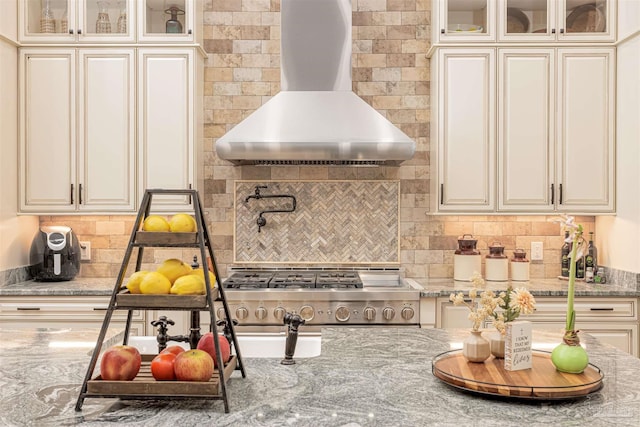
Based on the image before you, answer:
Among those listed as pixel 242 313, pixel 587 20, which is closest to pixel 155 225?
pixel 242 313

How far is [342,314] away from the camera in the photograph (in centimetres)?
345

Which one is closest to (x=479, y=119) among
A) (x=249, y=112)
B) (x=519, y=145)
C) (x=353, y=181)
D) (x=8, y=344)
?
(x=519, y=145)

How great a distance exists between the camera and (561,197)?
3.79 meters

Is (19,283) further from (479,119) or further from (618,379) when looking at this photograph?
(618,379)

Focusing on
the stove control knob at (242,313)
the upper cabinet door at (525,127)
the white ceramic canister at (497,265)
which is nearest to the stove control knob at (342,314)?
the stove control knob at (242,313)

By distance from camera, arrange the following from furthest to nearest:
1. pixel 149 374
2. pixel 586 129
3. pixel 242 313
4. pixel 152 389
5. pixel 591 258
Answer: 1. pixel 591 258
2. pixel 586 129
3. pixel 242 313
4. pixel 149 374
5. pixel 152 389

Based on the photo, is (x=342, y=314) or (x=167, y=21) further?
(x=167, y=21)

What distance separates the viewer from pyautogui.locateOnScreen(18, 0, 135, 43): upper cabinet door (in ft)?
12.4

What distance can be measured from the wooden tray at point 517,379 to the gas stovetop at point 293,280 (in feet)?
5.97

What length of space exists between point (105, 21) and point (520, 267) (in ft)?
10.5

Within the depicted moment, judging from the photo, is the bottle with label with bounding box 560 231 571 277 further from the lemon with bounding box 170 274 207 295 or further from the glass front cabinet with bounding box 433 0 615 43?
the lemon with bounding box 170 274 207 295

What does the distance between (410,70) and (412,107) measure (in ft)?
0.87

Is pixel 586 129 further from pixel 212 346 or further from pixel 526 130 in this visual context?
pixel 212 346

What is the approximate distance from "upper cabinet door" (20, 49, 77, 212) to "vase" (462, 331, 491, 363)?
2.92 metres
